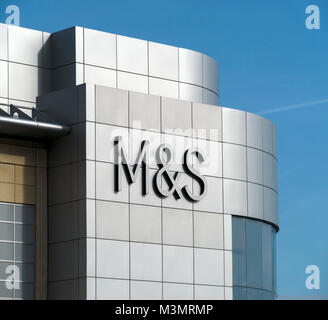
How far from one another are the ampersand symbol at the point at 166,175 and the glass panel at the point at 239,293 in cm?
434

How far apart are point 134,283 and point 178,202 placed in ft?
11.7

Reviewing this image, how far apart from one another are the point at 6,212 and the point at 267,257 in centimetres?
1101

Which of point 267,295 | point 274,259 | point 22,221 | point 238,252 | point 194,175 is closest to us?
point 22,221

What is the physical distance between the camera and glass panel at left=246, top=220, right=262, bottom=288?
4156 cm

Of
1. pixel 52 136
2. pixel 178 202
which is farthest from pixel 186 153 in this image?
pixel 52 136

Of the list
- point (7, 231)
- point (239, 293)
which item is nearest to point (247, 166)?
point (239, 293)

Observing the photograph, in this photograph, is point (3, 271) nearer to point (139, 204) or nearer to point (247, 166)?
point (139, 204)

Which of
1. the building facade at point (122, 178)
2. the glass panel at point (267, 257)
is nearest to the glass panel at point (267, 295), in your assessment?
the building facade at point (122, 178)

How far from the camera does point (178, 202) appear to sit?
39406 millimetres

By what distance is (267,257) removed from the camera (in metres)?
42.8

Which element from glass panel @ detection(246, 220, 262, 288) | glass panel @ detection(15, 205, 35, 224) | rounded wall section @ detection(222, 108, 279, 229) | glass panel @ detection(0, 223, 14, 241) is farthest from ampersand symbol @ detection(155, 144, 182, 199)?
glass panel @ detection(0, 223, 14, 241)

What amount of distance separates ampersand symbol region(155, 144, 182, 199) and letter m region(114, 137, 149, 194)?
53cm
